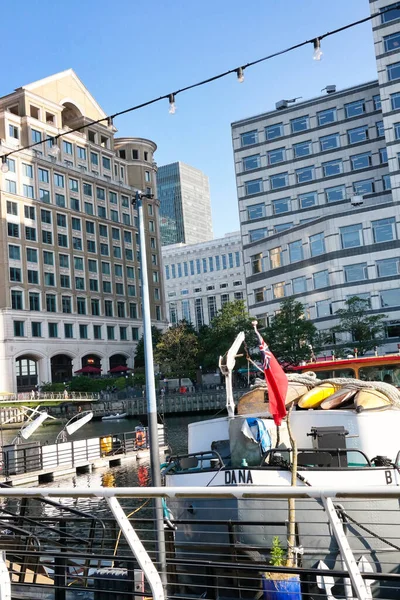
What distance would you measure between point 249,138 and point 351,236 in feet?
69.3

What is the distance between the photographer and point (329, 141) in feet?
234

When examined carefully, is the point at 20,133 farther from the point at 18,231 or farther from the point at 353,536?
the point at 353,536

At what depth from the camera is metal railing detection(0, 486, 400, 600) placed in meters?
4.97

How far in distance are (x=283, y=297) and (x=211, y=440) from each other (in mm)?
52766

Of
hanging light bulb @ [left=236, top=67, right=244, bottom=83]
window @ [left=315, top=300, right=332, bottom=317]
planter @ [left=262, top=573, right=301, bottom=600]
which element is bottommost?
planter @ [left=262, top=573, right=301, bottom=600]

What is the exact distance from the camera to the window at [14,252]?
8206 centimetres

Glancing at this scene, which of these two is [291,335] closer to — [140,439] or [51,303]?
[140,439]

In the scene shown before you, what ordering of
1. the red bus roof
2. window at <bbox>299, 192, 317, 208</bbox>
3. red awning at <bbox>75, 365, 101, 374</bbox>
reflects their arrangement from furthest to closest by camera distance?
red awning at <bbox>75, 365, 101, 374</bbox> < window at <bbox>299, 192, 317, 208</bbox> < the red bus roof

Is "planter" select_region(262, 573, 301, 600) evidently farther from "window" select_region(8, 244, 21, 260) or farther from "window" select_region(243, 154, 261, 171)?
"window" select_region(8, 244, 21, 260)

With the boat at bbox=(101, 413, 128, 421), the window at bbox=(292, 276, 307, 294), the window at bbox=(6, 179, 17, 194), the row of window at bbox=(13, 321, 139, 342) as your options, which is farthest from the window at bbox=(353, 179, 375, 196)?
the row of window at bbox=(13, 321, 139, 342)

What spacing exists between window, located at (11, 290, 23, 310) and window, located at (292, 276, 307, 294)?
3702cm

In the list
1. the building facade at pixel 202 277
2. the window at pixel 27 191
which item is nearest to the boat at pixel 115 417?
the window at pixel 27 191

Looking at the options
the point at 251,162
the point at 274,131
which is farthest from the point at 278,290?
the point at 274,131

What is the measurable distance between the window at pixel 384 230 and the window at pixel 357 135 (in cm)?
1471
